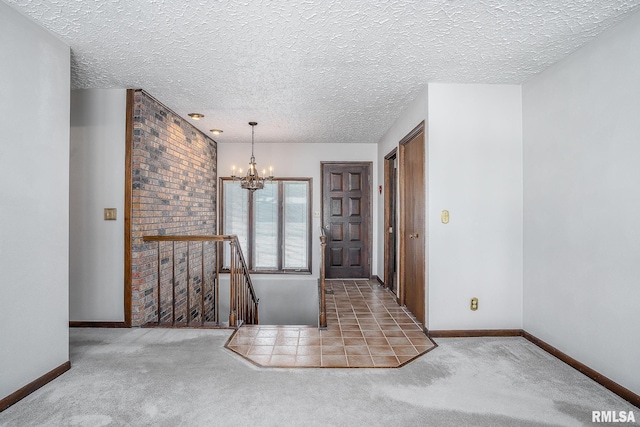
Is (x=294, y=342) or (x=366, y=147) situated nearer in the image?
(x=294, y=342)

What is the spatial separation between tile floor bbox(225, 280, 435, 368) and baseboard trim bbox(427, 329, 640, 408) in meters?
0.31

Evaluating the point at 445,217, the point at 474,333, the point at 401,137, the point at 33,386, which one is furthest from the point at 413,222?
the point at 33,386

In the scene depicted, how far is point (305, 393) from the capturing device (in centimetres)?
218

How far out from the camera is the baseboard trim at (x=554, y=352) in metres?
2.11

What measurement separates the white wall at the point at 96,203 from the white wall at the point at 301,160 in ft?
8.48

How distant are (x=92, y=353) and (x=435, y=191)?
3454mm

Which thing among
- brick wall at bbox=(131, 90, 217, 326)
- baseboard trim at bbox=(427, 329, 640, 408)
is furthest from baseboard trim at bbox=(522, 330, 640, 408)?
brick wall at bbox=(131, 90, 217, 326)

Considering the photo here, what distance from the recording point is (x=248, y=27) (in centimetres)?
222

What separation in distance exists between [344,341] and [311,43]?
102 inches

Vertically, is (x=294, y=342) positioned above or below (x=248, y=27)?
below

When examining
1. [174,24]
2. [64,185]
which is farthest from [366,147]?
[64,185]

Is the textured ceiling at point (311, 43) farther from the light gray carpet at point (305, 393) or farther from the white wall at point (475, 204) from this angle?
the light gray carpet at point (305, 393)

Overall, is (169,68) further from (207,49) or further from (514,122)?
(514,122)

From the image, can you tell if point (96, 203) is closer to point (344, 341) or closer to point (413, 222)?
point (344, 341)
